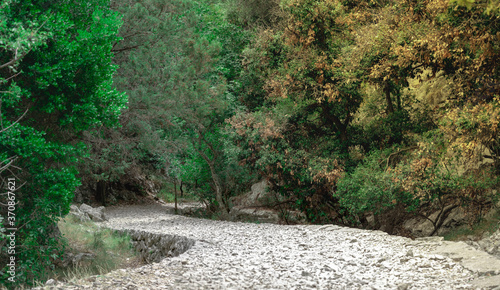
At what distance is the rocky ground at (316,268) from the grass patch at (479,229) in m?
4.29

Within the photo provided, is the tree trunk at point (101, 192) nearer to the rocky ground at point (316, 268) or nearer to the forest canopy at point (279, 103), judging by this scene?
the forest canopy at point (279, 103)

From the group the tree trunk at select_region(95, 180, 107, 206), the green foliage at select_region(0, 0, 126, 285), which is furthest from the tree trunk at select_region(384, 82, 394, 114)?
the tree trunk at select_region(95, 180, 107, 206)

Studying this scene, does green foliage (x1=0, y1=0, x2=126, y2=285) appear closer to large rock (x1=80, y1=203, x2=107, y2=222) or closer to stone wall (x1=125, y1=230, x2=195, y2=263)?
stone wall (x1=125, y1=230, x2=195, y2=263)

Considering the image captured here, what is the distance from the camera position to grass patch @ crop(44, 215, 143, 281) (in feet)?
30.3

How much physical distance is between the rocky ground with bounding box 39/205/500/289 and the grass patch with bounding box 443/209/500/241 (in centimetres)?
429

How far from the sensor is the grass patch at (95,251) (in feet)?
30.3

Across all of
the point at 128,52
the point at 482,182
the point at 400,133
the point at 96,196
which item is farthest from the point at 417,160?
the point at 96,196

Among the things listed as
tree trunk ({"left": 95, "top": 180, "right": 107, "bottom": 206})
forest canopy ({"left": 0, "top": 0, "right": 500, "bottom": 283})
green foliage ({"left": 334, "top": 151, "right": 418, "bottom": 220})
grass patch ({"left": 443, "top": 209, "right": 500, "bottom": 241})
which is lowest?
tree trunk ({"left": 95, "top": 180, "right": 107, "bottom": 206})

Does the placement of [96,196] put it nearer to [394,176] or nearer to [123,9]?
[123,9]

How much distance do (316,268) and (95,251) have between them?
6.58 metres

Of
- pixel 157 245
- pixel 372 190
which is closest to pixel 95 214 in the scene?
pixel 157 245

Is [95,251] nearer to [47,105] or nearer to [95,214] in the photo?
[47,105]

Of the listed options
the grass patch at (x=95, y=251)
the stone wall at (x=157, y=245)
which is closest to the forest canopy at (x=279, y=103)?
the grass patch at (x=95, y=251)

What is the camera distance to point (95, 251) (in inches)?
414
